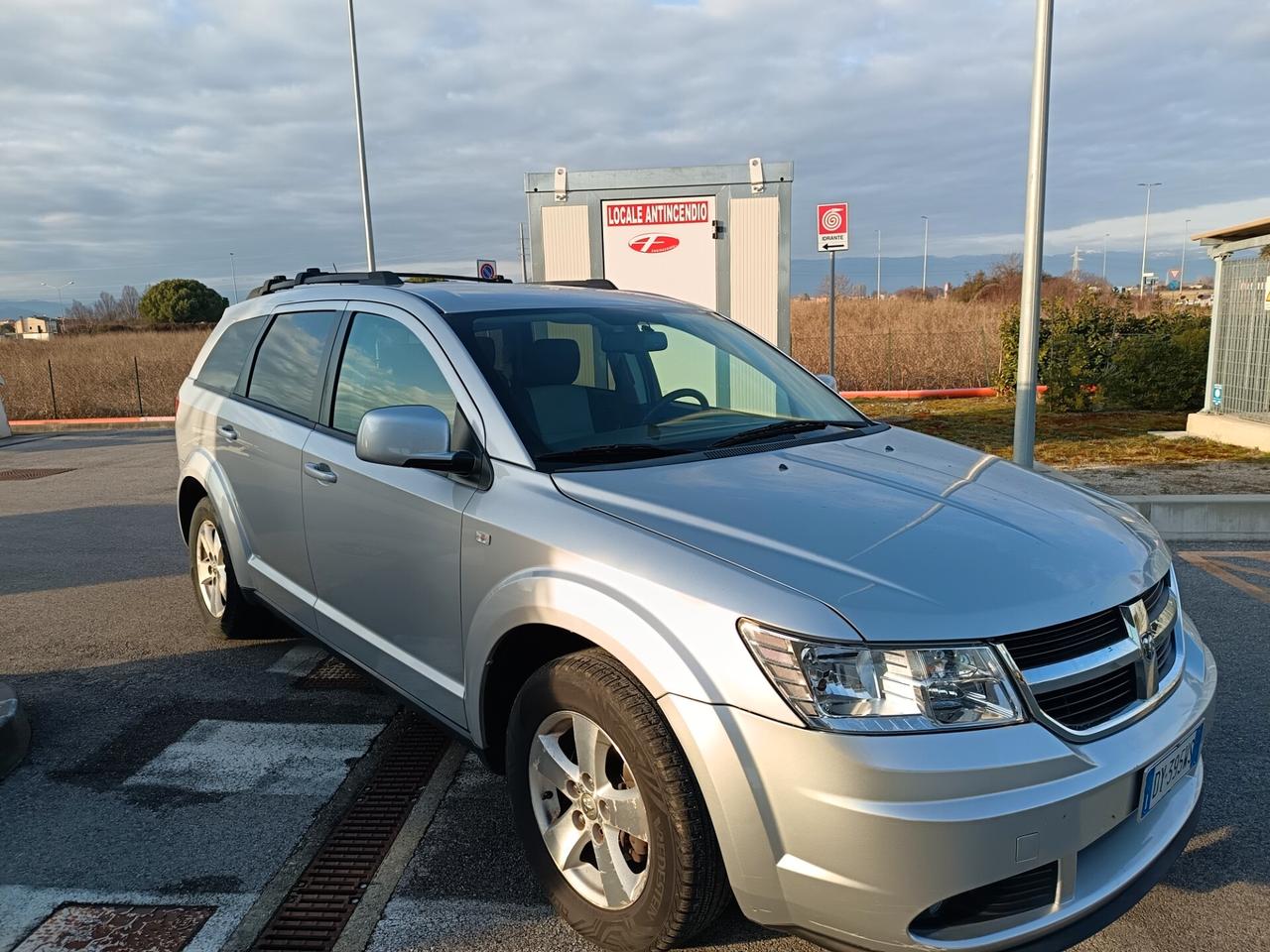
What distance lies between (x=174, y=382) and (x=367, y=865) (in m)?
22.4

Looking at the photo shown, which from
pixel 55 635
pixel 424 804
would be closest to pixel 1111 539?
pixel 424 804

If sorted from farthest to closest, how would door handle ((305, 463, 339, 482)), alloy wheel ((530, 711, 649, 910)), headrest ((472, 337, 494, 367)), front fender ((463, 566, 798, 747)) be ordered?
door handle ((305, 463, 339, 482))
headrest ((472, 337, 494, 367))
alloy wheel ((530, 711, 649, 910))
front fender ((463, 566, 798, 747))

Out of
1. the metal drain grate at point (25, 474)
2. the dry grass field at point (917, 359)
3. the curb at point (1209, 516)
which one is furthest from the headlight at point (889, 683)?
the dry grass field at point (917, 359)

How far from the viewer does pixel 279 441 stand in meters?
4.07

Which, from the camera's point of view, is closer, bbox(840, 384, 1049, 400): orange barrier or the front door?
the front door

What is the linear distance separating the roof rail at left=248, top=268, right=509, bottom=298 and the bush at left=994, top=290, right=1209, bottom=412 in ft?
40.7

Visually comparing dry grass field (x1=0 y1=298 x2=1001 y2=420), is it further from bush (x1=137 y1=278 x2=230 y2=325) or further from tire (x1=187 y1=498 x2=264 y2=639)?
bush (x1=137 y1=278 x2=230 y2=325)

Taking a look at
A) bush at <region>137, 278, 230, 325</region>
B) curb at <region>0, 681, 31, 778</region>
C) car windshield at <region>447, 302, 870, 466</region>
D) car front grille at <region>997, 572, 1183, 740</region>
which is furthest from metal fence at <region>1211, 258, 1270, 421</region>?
bush at <region>137, 278, 230, 325</region>

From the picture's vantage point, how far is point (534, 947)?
2605mm

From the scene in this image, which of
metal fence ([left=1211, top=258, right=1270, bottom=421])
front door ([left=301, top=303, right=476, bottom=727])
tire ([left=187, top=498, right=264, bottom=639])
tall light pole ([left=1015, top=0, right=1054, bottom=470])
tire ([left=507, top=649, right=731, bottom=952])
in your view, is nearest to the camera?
tire ([left=507, top=649, right=731, bottom=952])

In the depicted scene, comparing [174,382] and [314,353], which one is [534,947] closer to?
[314,353]

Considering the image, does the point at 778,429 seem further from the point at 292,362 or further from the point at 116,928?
the point at 116,928

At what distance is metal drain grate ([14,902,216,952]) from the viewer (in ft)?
8.58


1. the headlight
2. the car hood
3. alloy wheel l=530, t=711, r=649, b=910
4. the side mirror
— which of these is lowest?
alloy wheel l=530, t=711, r=649, b=910
